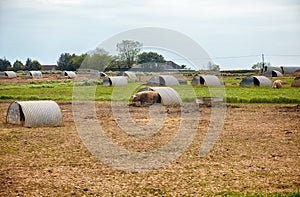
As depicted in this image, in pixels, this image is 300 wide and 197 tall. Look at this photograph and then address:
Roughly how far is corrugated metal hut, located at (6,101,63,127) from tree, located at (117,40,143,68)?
47.3 metres

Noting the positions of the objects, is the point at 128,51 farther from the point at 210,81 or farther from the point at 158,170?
the point at 158,170

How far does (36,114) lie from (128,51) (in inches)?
2019

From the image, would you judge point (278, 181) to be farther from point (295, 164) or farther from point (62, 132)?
point (62, 132)

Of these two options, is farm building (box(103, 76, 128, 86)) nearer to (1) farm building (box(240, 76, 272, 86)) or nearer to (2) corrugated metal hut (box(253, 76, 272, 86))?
(1) farm building (box(240, 76, 272, 86))

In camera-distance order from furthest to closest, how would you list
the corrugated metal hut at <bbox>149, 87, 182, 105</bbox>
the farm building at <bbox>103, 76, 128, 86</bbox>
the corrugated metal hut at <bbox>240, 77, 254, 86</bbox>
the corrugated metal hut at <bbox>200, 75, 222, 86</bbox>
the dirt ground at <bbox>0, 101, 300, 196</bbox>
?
the corrugated metal hut at <bbox>200, 75, 222, 86</bbox>
the farm building at <bbox>103, 76, 128, 86</bbox>
the corrugated metal hut at <bbox>240, 77, 254, 86</bbox>
the corrugated metal hut at <bbox>149, 87, 182, 105</bbox>
the dirt ground at <bbox>0, 101, 300, 196</bbox>

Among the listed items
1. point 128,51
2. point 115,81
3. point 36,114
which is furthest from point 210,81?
point 36,114

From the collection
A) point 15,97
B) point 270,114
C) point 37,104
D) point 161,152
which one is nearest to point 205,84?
point 15,97

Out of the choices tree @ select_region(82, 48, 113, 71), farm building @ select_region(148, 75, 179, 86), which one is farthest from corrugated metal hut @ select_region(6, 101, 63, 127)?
tree @ select_region(82, 48, 113, 71)

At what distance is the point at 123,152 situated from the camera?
15.1 meters

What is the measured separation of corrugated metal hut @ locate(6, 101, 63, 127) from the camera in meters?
19.5

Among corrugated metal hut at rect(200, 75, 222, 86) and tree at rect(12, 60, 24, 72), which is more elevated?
tree at rect(12, 60, 24, 72)

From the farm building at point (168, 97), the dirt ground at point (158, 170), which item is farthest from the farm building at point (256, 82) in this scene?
the dirt ground at point (158, 170)

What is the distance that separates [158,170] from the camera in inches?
496

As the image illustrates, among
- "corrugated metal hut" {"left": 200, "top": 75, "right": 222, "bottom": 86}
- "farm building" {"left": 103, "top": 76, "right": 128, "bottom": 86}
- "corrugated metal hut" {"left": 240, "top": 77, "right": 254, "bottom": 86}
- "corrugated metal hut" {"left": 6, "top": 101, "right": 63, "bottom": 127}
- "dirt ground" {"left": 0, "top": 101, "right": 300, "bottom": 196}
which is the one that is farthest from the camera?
"corrugated metal hut" {"left": 200, "top": 75, "right": 222, "bottom": 86}
